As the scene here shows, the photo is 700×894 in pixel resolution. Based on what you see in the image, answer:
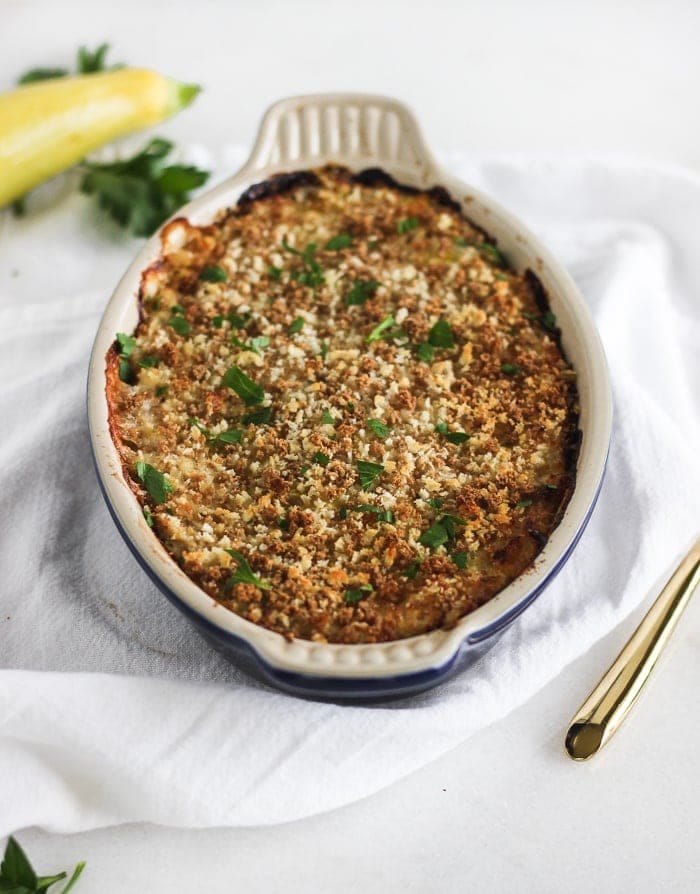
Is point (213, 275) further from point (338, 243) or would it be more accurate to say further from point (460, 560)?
point (460, 560)

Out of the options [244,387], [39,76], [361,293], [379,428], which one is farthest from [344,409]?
[39,76]

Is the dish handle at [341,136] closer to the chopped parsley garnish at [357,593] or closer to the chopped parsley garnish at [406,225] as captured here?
the chopped parsley garnish at [406,225]

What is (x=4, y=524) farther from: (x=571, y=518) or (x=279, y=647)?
(x=571, y=518)

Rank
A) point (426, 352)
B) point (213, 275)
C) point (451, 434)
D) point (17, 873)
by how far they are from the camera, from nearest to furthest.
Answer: point (17, 873) → point (451, 434) → point (426, 352) → point (213, 275)

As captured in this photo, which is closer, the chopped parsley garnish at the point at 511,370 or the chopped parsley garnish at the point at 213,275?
the chopped parsley garnish at the point at 511,370

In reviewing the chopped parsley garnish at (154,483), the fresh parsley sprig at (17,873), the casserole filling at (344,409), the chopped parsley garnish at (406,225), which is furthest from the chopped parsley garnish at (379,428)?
the fresh parsley sprig at (17,873)

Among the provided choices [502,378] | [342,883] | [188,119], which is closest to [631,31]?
[188,119]
